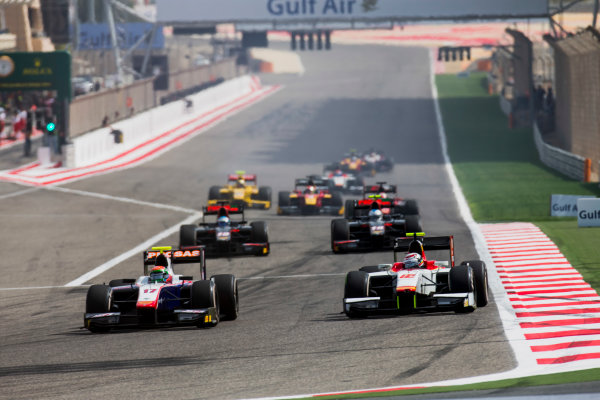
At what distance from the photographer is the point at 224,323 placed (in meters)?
18.0

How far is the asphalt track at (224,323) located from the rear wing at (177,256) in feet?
3.98

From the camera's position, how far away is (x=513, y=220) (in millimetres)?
32375

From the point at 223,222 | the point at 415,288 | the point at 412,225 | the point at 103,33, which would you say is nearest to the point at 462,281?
the point at 415,288

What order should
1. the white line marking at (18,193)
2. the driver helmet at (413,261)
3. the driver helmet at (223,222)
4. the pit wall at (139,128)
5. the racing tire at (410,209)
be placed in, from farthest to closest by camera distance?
the pit wall at (139,128), the white line marking at (18,193), the racing tire at (410,209), the driver helmet at (223,222), the driver helmet at (413,261)

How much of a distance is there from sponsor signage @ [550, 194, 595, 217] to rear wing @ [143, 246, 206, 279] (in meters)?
13.1

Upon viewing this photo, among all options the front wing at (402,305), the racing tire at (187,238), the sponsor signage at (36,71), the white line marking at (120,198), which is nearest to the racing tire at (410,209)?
the racing tire at (187,238)

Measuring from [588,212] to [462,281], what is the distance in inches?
409

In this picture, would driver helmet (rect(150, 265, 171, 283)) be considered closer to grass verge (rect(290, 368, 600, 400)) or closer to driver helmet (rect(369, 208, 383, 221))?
grass verge (rect(290, 368, 600, 400))

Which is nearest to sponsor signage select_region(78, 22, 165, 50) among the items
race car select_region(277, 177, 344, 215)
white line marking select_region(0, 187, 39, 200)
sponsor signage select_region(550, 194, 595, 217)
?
white line marking select_region(0, 187, 39, 200)

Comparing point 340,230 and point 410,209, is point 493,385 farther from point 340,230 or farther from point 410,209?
point 410,209

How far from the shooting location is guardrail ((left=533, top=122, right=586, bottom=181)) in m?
41.2

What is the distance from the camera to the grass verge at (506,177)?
26.6m

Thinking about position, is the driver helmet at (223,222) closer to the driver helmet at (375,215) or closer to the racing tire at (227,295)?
the driver helmet at (375,215)

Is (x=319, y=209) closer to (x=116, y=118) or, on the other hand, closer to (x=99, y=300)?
(x=99, y=300)
